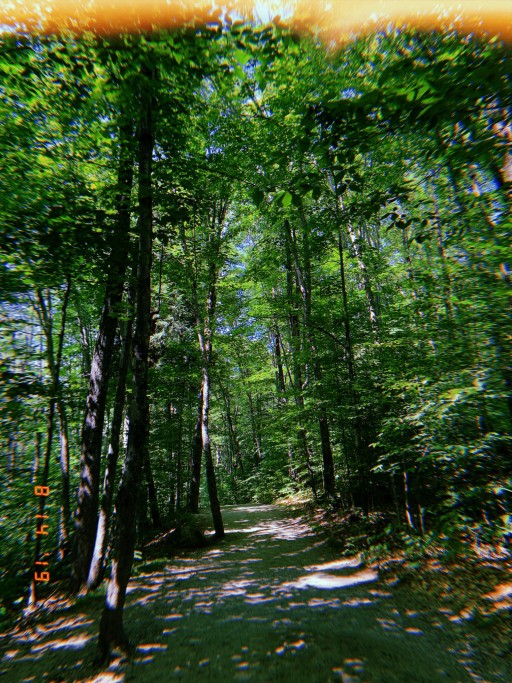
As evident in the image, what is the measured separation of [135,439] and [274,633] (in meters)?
3.22

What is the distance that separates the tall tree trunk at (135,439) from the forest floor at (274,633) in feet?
1.64

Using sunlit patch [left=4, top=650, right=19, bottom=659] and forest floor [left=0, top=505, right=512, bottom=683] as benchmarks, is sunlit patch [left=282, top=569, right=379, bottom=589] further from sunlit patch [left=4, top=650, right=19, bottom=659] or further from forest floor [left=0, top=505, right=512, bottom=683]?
sunlit patch [left=4, top=650, right=19, bottom=659]

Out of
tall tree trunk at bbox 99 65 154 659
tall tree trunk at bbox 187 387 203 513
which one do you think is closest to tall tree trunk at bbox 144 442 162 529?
tall tree trunk at bbox 187 387 203 513

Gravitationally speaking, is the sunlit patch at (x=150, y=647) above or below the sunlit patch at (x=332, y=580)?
above

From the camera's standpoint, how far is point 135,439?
452 centimetres

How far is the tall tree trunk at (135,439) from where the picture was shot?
13.8 ft

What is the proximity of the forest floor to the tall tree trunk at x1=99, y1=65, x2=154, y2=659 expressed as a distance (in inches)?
19.7

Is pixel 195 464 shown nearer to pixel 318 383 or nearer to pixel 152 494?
pixel 152 494

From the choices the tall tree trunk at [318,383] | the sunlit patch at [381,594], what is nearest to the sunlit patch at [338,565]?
the sunlit patch at [381,594]

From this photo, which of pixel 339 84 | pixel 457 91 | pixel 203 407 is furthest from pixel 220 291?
pixel 457 91

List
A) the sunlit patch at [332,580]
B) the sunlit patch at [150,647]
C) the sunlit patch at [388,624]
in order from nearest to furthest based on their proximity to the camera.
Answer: the sunlit patch at [150,647]
the sunlit patch at [388,624]
the sunlit patch at [332,580]

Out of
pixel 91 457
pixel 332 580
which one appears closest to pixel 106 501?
pixel 91 457

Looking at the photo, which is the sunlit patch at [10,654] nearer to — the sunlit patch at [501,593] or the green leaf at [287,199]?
the sunlit patch at [501,593]
